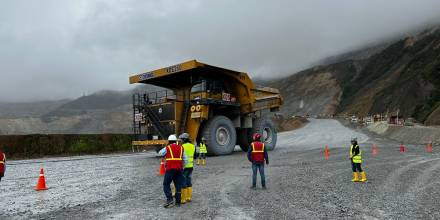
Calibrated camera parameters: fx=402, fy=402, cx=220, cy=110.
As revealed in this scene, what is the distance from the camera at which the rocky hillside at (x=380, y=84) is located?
51094 millimetres

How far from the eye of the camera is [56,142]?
84.0 ft

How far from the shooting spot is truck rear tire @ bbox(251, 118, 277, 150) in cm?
2176

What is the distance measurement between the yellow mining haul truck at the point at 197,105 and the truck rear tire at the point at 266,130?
0.62ft


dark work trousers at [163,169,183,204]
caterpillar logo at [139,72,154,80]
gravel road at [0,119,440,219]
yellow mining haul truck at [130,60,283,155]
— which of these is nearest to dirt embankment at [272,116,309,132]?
yellow mining haul truck at [130,60,283,155]

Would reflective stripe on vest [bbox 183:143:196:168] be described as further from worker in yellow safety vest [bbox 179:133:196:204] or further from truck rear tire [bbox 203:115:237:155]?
truck rear tire [bbox 203:115:237:155]

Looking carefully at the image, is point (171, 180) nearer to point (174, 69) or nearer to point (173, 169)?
point (173, 169)

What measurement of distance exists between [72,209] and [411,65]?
Answer: 66844mm

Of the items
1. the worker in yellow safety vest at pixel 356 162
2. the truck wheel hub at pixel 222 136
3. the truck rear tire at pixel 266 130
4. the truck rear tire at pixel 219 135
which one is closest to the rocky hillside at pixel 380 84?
the truck rear tire at pixel 266 130

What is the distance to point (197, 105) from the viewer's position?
1828 cm

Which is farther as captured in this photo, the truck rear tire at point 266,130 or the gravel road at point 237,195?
the truck rear tire at point 266,130

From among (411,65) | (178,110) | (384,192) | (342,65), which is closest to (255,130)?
(178,110)

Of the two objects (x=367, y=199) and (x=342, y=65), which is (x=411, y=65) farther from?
(x=367, y=199)

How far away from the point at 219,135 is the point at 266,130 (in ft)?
14.3

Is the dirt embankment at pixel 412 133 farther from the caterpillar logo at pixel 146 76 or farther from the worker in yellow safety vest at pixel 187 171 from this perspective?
the worker in yellow safety vest at pixel 187 171
